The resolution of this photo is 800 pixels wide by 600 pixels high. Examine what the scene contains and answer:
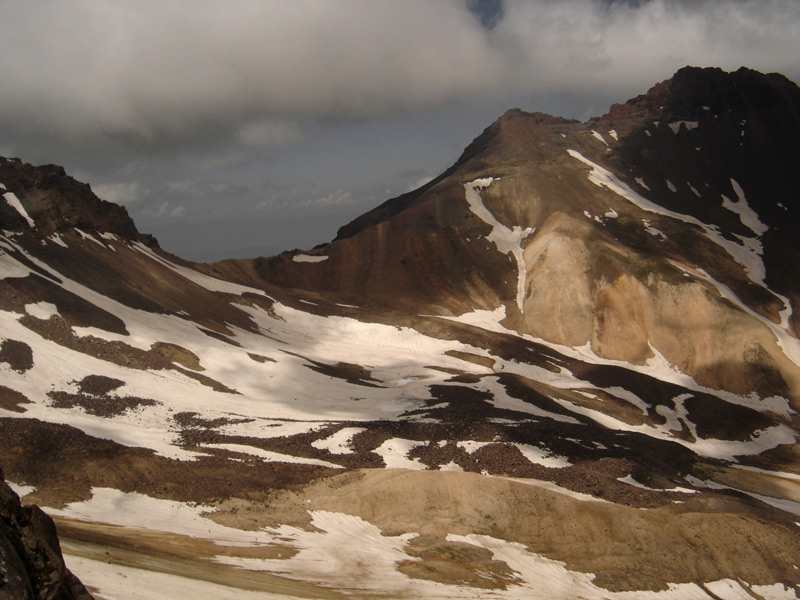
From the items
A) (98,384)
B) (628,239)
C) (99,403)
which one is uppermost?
(628,239)

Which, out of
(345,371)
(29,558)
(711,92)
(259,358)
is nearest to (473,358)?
(345,371)

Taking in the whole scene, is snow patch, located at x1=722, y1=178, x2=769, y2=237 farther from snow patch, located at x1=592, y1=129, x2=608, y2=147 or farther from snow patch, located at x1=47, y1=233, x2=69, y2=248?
snow patch, located at x1=47, y1=233, x2=69, y2=248

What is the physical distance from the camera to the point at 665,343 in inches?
3287

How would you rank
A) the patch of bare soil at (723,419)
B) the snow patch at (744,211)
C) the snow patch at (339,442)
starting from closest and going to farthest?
the snow patch at (339,442) → the patch of bare soil at (723,419) → the snow patch at (744,211)

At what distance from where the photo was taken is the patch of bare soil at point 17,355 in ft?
129

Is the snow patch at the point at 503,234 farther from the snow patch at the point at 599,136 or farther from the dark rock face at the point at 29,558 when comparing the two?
the dark rock face at the point at 29,558

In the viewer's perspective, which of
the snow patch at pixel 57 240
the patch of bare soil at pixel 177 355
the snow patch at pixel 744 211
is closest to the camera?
the patch of bare soil at pixel 177 355

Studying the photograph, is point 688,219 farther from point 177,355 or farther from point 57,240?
point 57,240

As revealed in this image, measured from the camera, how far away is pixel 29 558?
10.0 meters

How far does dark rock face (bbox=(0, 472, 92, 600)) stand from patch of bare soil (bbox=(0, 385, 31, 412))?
27.8 meters

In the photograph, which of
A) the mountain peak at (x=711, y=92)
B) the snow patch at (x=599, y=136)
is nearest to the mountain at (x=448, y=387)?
the snow patch at (x=599, y=136)

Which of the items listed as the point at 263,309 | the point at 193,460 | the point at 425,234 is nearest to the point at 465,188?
the point at 425,234

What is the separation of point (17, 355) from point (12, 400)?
A: 635 centimetres

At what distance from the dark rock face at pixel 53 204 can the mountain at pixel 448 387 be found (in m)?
0.38
